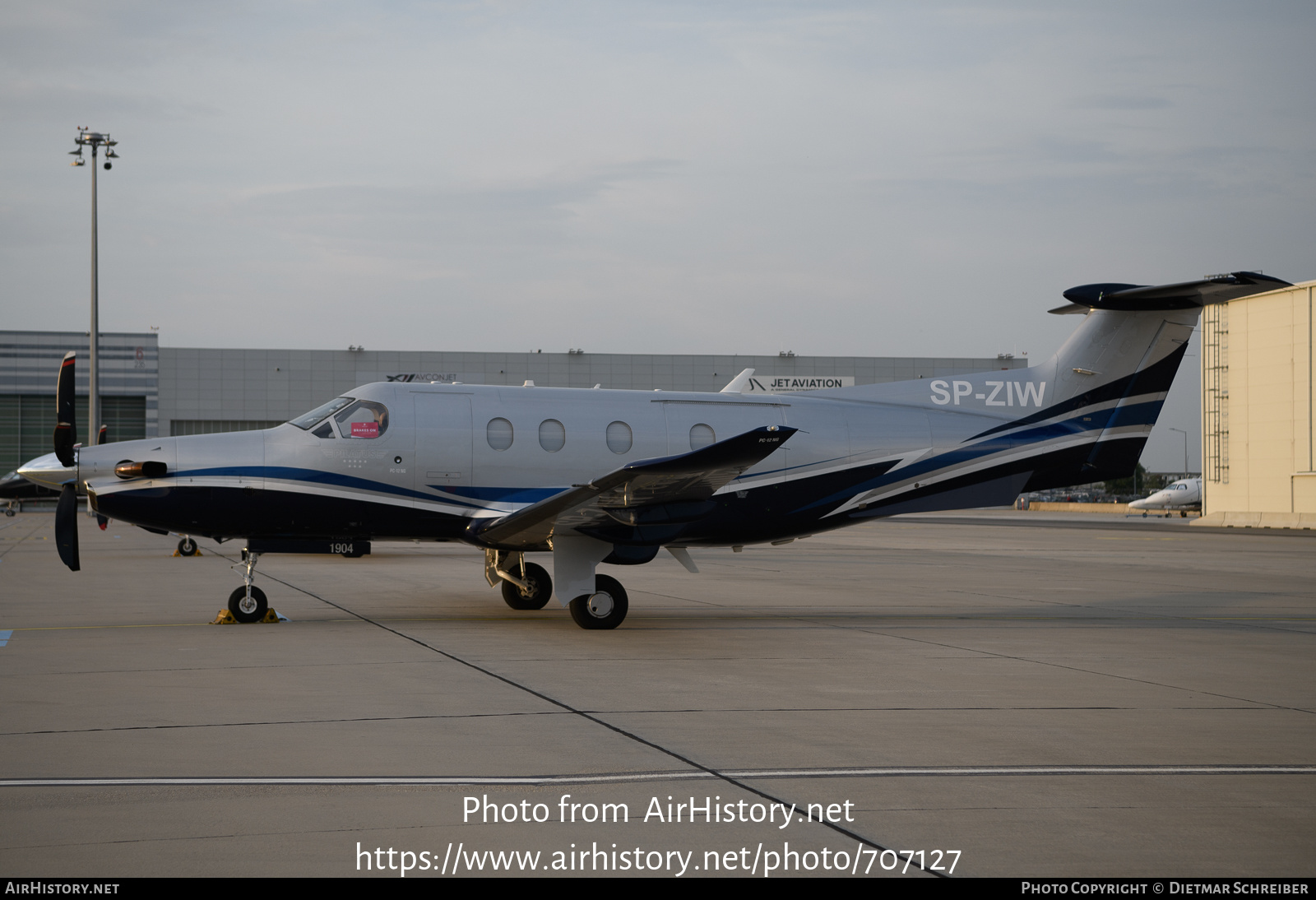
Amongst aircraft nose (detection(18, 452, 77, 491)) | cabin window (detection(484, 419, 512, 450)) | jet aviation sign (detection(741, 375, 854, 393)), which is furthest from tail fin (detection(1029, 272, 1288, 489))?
jet aviation sign (detection(741, 375, 854, 393))

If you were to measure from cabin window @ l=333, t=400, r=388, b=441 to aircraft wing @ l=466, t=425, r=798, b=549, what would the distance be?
179 cm

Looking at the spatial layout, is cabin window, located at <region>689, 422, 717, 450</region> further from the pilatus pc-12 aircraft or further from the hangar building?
the hangar building

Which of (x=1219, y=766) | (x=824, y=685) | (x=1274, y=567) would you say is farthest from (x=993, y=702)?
(x=1274, y=567)

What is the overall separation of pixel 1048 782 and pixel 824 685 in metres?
3.38

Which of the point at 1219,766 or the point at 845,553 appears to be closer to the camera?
the point at 1219,766

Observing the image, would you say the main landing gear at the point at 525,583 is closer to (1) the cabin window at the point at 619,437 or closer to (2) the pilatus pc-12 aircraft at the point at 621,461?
(2) the pilatus pc-12 aircraft at the point at 621,461

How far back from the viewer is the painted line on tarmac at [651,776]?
5891 mm

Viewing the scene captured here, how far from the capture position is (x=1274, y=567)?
2631 centimetres

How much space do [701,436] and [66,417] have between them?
8.12 metres

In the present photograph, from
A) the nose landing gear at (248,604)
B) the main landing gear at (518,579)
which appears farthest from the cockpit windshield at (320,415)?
the main landing gear at (518,579)

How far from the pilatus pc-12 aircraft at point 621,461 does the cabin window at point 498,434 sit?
0.03 meters

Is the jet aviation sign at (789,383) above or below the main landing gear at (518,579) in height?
above

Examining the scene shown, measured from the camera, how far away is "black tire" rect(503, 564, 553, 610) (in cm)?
1535
